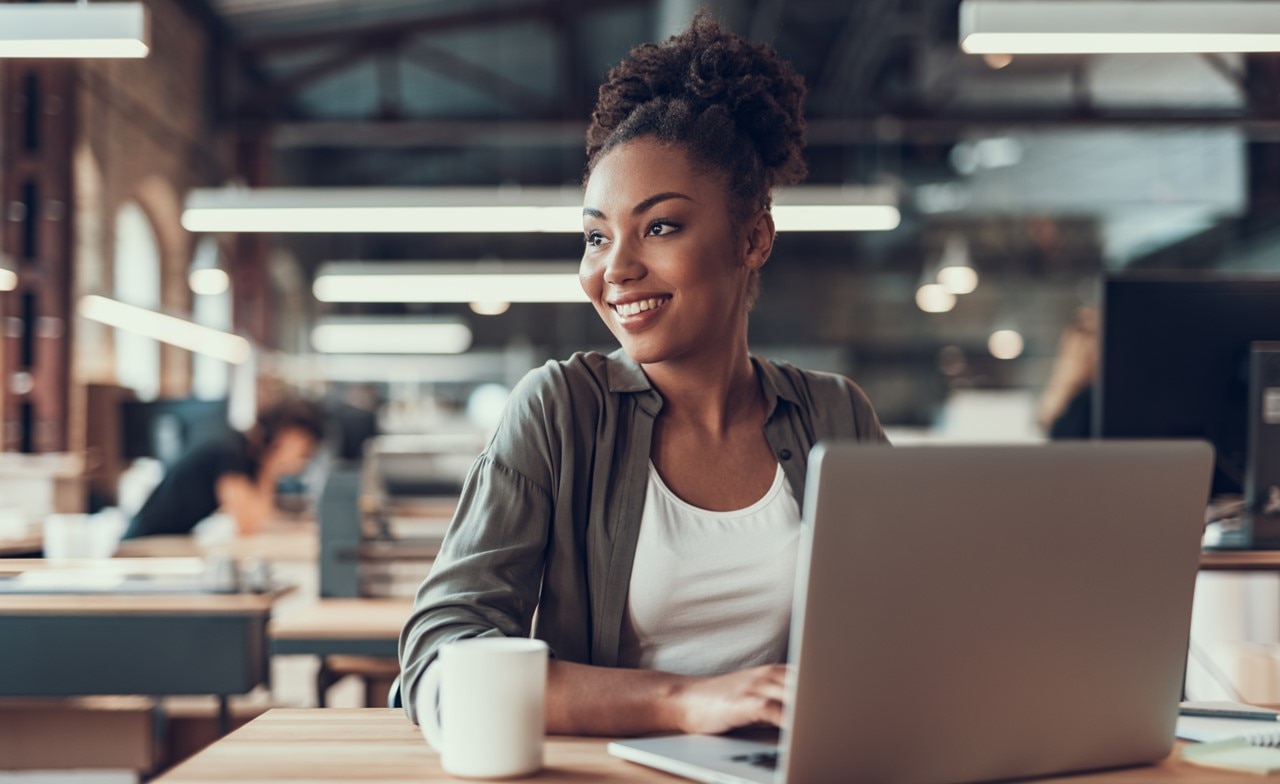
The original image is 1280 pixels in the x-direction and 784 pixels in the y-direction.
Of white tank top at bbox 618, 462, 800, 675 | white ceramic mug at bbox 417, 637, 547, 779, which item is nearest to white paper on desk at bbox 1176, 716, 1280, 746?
white tank top at bbox 618, 462, 800, 675

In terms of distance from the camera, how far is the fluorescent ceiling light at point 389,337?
36.5ft

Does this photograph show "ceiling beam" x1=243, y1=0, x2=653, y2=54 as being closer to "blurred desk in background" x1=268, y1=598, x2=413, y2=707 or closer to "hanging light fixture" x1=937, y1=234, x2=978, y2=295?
"hanging light fixture" x1=937, y1=234, x2=978, y2=295

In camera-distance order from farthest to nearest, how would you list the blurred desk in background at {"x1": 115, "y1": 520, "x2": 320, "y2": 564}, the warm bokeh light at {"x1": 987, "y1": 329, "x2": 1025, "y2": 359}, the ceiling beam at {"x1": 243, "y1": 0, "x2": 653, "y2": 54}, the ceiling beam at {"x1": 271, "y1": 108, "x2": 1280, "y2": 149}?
the warm bokeh light at {"x1": 987, "y1": 329, "x2": 1025, "y2": 359}, the ceiling beam at {"x1": 243, "y1": 0, "x2": 653, "y2": 54}, the ceiling beam at {"x1": 271, "y1": 108, "x2": 1280, "y2": 149}, the blurred desk in background at {"x1": 115, "y1": 520, "x2": 320, "y2": 564}

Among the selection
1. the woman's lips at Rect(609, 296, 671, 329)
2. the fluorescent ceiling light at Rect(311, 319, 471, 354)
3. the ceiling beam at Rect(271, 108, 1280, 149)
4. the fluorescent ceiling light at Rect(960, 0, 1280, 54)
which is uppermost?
the ceiling beam at Rect(271, 108, 1280, 149)

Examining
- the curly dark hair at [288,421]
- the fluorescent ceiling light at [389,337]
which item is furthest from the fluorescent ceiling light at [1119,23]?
the fluorescent ceiling light at [389,337]

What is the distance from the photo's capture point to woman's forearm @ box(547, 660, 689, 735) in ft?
3.61

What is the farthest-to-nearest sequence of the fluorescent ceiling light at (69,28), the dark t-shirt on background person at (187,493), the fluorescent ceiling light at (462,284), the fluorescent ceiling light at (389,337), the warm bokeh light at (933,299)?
the warm bokeh light at (933,299), the fluorescent ceiling light at (389,337), the fluorescent ceiling light at (462,284), the dark t-shirt on background person at (187,493), the fluorescent ceiling light at (69,28)

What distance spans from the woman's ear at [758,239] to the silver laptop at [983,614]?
24.7 inches

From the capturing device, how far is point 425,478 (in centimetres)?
538

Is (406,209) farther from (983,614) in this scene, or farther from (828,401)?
(983,614)

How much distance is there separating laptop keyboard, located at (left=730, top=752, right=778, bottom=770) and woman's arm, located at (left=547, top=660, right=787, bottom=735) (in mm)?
52

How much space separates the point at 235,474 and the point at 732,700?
380 centimetres

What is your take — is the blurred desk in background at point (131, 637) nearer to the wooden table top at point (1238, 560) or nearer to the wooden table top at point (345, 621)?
the wooden table top at point (345, 621)

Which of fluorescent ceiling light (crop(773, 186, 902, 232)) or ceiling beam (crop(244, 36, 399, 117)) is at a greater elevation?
ceiling beam (crop(244, 36, 399, 117))
